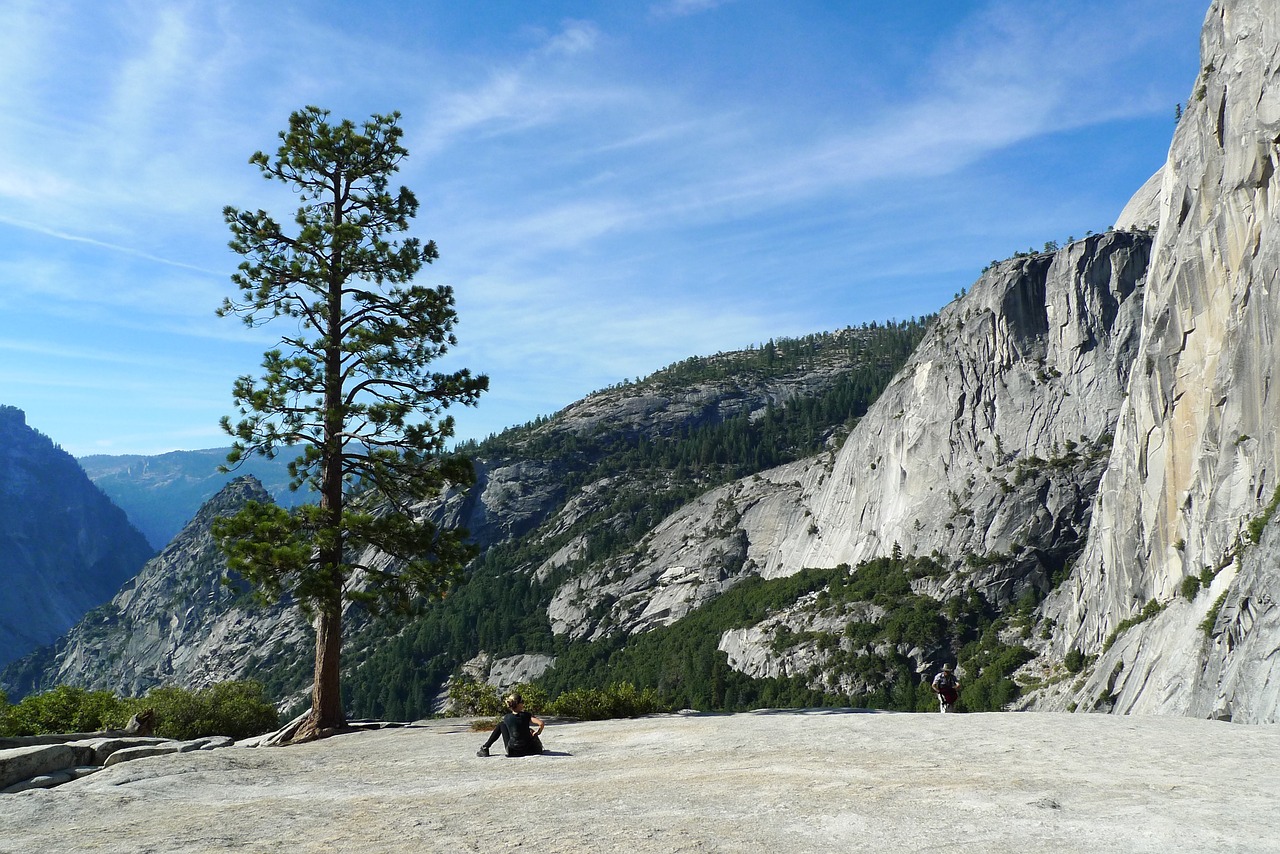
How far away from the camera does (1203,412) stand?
207 ft

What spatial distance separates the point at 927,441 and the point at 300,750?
121169 mm

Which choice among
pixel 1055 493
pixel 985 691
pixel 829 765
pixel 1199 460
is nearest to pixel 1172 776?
pixel 829 765

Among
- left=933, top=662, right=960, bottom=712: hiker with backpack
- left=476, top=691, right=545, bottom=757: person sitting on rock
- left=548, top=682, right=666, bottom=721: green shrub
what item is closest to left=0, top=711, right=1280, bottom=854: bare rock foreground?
left=476, top=691, right=545, bottom=757: person sitting on rock

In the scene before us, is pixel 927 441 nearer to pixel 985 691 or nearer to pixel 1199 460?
pixel 985 691

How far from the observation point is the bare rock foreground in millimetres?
8266

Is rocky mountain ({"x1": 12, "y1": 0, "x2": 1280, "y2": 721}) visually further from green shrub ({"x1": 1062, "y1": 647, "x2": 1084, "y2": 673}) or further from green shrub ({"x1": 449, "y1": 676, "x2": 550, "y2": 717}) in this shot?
green shrub ({"x1": 449, "y1": 676, "x2": 550, "y2": 717})

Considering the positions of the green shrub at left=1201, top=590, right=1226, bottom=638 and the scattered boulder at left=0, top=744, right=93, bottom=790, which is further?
the green shrub at left=1201, top=590, right=1226, bottom=638

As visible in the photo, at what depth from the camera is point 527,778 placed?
12477mm

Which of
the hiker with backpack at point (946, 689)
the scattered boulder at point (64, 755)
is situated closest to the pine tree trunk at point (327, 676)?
the scattered boulder at point (64, 755)

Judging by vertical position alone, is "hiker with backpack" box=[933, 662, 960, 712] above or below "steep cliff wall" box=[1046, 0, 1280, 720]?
below

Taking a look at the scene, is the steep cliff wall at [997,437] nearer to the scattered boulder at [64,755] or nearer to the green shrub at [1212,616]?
the green shrub at [1212,616]

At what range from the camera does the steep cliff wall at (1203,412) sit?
49281mm

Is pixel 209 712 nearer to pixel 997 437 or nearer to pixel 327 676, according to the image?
pixel 327 676

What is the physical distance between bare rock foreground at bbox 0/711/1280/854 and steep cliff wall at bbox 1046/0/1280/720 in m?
28.3
